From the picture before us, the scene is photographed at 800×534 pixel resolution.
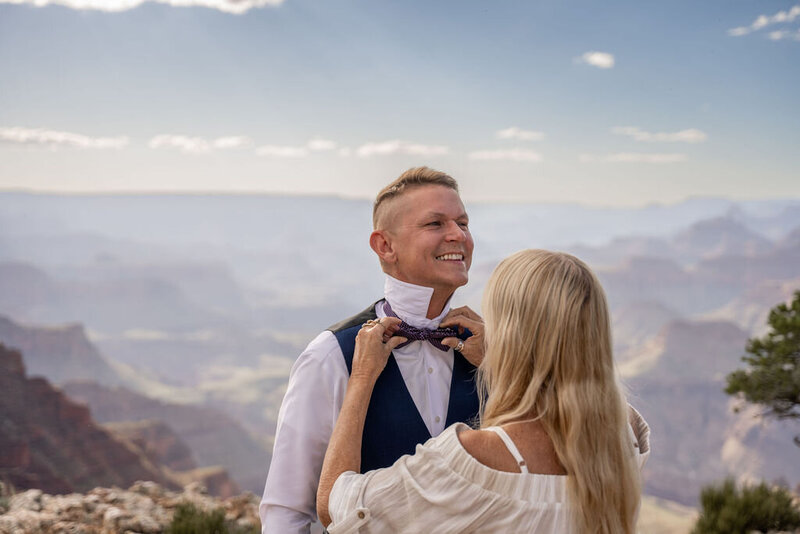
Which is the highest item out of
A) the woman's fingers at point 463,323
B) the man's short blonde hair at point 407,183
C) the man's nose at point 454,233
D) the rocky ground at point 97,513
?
the man's short blonde hair at point 407,183

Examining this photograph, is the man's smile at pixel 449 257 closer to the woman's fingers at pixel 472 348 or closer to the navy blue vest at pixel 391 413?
the woman's fingers at pixel 472 348

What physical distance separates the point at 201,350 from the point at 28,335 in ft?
252

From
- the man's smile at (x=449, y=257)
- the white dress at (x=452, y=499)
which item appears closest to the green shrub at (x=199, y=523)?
the man's smile at (x=449, y=257)

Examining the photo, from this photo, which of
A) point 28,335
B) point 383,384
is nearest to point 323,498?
point 383,384

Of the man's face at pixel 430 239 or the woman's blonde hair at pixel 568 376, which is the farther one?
the man's face at pixel 430 239

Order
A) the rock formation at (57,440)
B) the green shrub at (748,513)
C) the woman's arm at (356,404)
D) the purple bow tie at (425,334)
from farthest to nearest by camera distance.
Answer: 1. the rock formation at (57,440)
2. the green shrub at (748,513)
3. the purple bow tie at (425,334)
4. the woman's arm at (356,404)

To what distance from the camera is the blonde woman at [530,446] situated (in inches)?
77.4

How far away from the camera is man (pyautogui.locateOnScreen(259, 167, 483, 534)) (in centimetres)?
263

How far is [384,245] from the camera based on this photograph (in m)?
2.95

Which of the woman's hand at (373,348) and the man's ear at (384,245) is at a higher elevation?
the man's ear at (384,245)

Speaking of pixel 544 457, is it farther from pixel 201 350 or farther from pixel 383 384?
pixel 201 350

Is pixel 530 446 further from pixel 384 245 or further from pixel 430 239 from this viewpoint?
pixel 384 245

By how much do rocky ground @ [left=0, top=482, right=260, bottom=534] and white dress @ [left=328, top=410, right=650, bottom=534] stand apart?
16.5 feet

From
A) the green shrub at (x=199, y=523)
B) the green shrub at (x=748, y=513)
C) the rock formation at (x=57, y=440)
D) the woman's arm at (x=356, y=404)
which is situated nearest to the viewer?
the woman's arm at (x=356, y=404)
